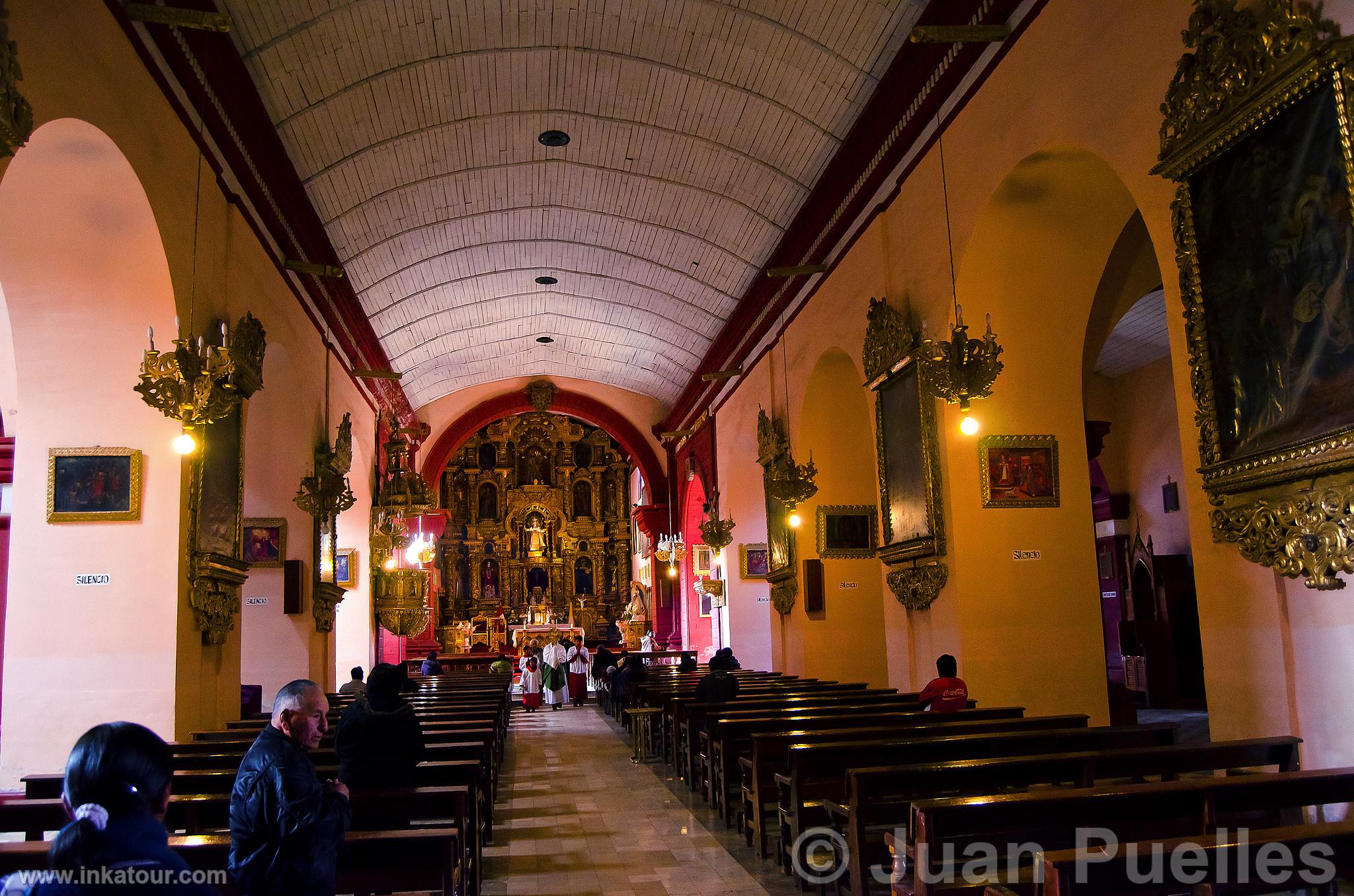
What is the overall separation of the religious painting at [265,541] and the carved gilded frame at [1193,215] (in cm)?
949

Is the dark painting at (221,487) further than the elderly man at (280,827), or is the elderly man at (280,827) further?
the dark painting at (221,487)

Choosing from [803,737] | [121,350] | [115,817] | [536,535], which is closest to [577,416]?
[536,535]

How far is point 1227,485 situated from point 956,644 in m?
3.35

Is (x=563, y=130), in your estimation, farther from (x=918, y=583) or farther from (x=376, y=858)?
(x=376, y=858)

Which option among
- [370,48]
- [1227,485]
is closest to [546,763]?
[370,48]

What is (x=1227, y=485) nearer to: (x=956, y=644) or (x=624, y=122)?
(x=956, y=644)

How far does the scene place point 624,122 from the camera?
10.7m

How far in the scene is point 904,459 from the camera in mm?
9031

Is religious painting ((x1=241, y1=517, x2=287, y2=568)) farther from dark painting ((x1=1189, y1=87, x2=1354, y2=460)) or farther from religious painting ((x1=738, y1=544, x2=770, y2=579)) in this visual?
dark painting ((x1=1189, y1=87, x2=1354, y2=460))

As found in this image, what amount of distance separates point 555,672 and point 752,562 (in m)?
4.15

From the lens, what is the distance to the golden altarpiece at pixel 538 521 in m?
30.7

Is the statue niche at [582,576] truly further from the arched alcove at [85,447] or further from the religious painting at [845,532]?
the arched alcove at [85,447]

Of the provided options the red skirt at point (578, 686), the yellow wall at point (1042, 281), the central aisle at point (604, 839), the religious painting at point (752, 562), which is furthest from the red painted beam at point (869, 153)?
the red skirt at point (578, 686)

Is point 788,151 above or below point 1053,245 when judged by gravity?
above
